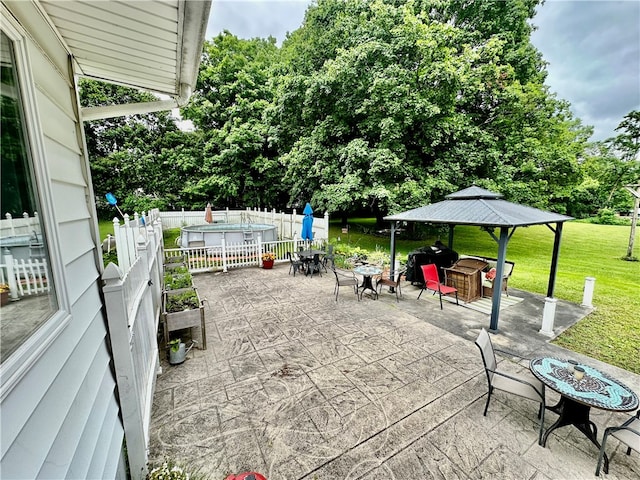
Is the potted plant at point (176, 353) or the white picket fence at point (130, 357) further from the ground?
the white picket fence at point (130, 357)

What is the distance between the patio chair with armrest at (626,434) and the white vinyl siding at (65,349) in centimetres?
402

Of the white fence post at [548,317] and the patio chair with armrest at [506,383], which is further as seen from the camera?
the white fence post at [548,317]

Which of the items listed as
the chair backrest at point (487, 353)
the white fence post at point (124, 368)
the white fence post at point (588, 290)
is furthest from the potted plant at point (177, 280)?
A: the white fence post at point (588, 290)

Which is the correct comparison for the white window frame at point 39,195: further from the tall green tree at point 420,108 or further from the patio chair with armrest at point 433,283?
the tall green tree at point 420,108

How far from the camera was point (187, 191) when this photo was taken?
1916 centimetres

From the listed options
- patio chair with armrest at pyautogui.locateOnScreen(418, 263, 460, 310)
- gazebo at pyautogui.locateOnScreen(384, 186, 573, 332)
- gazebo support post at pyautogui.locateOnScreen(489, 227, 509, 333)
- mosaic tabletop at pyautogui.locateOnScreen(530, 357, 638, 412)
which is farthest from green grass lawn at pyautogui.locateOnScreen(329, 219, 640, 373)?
mosaic tabletop at pyautogui.locateOnScreen(530, 357, 638, 412)

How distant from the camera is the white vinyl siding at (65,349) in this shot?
98 cm

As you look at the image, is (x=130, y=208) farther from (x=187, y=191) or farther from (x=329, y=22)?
(x=329, y=22)

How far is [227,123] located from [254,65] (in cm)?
483

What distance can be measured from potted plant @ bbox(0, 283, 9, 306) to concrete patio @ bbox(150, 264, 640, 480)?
8.10 feet

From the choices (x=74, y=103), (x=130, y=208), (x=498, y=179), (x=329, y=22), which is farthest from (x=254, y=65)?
(x=74, y=103)

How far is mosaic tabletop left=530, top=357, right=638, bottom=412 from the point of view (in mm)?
2572

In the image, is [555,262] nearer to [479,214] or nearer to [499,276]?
[499,276]

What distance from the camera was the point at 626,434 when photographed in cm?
255
